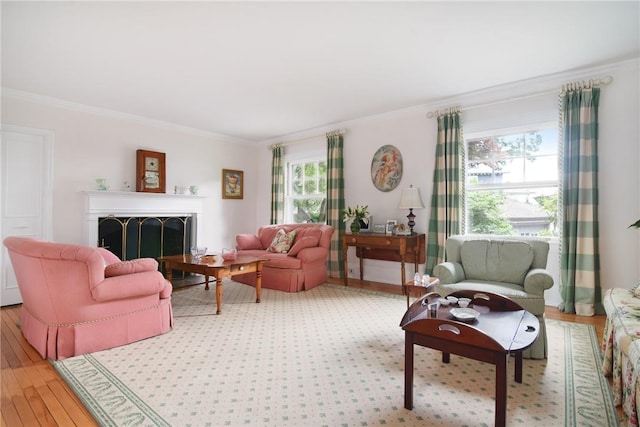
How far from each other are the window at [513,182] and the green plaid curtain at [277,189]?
10.9 feet

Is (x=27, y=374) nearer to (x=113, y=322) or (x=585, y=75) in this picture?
(x=113, y=322)

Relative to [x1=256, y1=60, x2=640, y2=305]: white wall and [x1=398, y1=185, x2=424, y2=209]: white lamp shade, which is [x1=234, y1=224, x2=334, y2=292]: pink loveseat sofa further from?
[x1=398, y1=185, x2=424, y2=209]: white lamp shade

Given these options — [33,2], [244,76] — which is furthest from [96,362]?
[244,76]

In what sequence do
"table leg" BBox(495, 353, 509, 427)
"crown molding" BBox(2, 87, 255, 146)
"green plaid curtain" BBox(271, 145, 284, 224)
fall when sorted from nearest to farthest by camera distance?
"table leg" BBox(495, 353, 509, 427), "crown molding" BBox(2, 87, 255, 146), "green plaid curtain" BBox(271, 145, 284, 224)

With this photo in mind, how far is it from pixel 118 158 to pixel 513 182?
5468 mm

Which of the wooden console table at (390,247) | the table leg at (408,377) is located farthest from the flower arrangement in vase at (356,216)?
the table leg at (408,377)

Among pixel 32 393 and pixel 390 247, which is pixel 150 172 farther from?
pixel 390 247

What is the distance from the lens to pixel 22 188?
4.05m

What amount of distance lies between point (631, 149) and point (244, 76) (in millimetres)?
4064

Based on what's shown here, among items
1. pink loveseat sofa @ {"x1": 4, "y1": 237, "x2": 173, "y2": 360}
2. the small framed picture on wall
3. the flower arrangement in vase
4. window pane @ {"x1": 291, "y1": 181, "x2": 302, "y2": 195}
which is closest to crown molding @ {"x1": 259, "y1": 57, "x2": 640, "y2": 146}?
the flower arrangement in vase

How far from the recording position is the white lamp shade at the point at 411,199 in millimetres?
4453

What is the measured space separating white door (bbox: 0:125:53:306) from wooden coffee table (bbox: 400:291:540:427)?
15.2ft

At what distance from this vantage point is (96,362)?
2430 millimetres

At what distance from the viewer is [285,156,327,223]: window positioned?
19.7 ft
